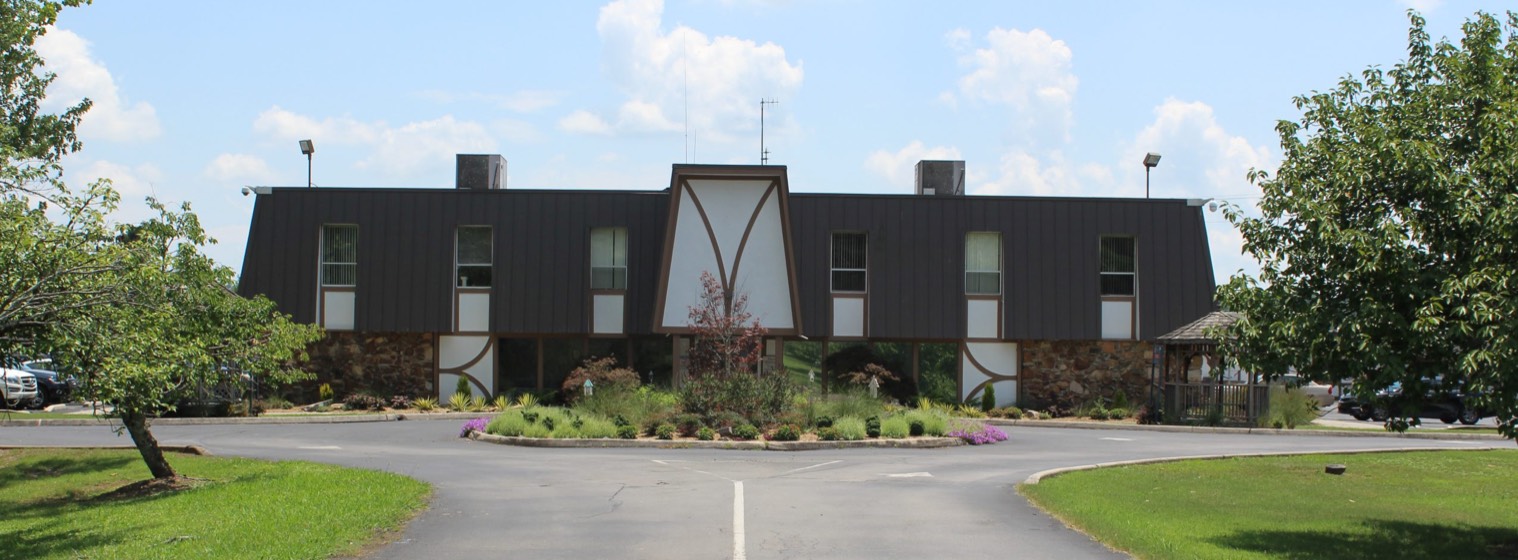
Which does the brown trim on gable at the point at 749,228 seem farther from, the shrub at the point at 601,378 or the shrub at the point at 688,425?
the shrub at the point at 688,425

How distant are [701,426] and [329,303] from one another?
45.7 feet

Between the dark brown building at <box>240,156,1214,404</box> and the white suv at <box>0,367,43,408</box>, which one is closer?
the white suv at <box>0,367,43,408</box>

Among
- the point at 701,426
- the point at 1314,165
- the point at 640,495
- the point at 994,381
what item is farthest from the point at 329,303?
the point at 1314,165

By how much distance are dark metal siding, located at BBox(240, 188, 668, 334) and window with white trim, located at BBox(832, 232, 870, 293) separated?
4.62 m

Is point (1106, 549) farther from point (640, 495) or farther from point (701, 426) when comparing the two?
point (701, 426)

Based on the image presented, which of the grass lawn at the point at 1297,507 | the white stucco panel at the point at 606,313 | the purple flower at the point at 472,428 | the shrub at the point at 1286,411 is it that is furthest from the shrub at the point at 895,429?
the white stucco panel at the point at 606,313

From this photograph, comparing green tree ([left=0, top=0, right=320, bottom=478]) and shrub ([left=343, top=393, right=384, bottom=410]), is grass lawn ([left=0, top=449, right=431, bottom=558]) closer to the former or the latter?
green tree ([left=0, top=0, right=320, bottom=478])

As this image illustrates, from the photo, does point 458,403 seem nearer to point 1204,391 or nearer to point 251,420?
point 251,420

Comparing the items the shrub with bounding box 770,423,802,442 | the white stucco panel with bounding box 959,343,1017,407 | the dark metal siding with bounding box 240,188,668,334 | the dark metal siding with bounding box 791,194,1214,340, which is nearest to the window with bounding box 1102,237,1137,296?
the dark metal siding with bounding box 791,194,1214,340

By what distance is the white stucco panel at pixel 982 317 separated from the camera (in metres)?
32.7

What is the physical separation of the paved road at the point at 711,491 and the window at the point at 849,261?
8.05m

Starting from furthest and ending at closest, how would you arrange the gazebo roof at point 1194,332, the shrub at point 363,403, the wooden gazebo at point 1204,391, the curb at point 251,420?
the shrub at point 363,403, the gazebo roof at point 1194,332, the wooden gazebo at point 1204,391, the curb at point 251,420

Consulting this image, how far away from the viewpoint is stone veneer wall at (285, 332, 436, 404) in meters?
32.6

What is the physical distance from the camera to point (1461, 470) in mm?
19062
